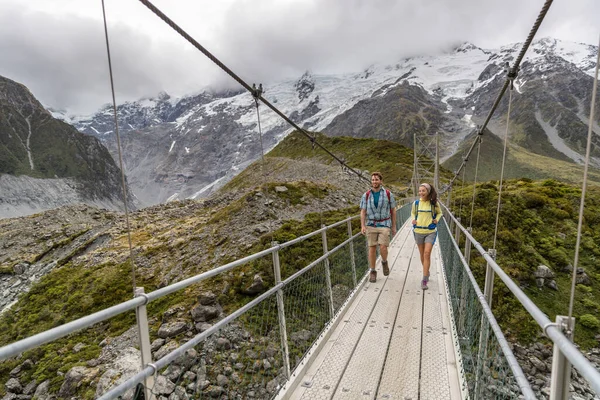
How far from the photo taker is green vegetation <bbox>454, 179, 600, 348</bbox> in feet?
34.8

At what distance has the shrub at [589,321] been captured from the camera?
10.6 meters

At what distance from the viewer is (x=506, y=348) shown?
1751 millimetres

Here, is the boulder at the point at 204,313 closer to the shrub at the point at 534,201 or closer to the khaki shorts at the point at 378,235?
the khaki shorts at the point at 378,235

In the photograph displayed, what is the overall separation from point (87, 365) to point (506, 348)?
354 inches

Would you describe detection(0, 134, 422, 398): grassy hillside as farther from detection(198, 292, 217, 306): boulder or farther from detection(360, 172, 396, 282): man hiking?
detection(360, 172, 396, 282): man hiking

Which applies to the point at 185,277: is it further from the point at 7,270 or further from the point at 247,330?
the point at 7,270

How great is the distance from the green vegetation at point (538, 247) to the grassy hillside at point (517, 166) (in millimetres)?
82666

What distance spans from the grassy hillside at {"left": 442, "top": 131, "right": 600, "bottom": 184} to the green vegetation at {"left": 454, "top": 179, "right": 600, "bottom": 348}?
271ft

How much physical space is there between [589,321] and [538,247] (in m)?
4.38

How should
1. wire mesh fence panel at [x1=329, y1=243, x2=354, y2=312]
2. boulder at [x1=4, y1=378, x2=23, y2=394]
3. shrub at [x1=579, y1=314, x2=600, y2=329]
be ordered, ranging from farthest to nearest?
shrub at [x1=579, y1=314, x2=600, y2=329] → boulder at [x1=4, y1=378, x2=23, y2=394] → wire mesh fence panel at [x1=329, y1=243, x2=354, y2=312]

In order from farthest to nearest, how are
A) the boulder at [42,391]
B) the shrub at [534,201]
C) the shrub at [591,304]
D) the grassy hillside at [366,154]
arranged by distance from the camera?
the grassy hillside at [366,154], the shrub at [534,201], the shrub at [591,304], the boulder at [42,391]

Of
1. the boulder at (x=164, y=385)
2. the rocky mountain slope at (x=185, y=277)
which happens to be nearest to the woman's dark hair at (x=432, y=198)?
the rocky mountain slope at (x=185, y=277)

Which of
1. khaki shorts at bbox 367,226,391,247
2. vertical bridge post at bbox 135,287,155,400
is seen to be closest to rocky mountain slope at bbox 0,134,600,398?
vertical bridge post at bbox 135,287,155,400

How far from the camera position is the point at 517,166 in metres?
110
